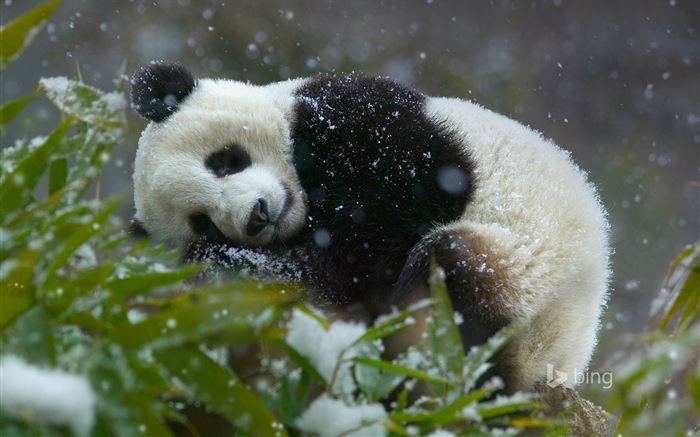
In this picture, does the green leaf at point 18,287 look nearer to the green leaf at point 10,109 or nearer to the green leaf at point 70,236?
the green leaf at point 70,236

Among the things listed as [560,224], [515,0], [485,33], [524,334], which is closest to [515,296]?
[524,334]

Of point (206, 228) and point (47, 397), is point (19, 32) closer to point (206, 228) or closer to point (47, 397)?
point (47, 397)

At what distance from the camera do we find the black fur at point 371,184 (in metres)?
1.52

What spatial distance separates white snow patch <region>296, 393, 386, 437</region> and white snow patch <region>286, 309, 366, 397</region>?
4cm

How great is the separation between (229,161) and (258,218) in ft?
0.87

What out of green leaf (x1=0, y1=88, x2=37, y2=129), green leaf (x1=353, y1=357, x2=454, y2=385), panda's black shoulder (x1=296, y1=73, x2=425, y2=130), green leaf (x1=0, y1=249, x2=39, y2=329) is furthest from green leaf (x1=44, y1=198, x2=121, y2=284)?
panda's black shoulder (x1=296, y1=73, x2=425, y2=130)

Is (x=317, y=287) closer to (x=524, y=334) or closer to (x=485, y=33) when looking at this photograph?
(x=524, y=334)

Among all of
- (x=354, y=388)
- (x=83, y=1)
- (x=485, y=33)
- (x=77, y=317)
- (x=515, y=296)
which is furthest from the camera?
(x=485, y=33)

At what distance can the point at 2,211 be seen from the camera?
0.88 meters

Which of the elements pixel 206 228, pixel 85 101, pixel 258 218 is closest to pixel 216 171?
pixel 206 228

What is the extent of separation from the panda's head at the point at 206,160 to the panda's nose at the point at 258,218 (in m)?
0.02

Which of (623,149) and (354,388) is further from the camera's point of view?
(623,149)

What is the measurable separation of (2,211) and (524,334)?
0.99 meters

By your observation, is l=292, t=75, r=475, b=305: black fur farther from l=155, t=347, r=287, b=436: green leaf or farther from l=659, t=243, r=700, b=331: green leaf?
l=155, t=347, r=287, b=436: green leaf
